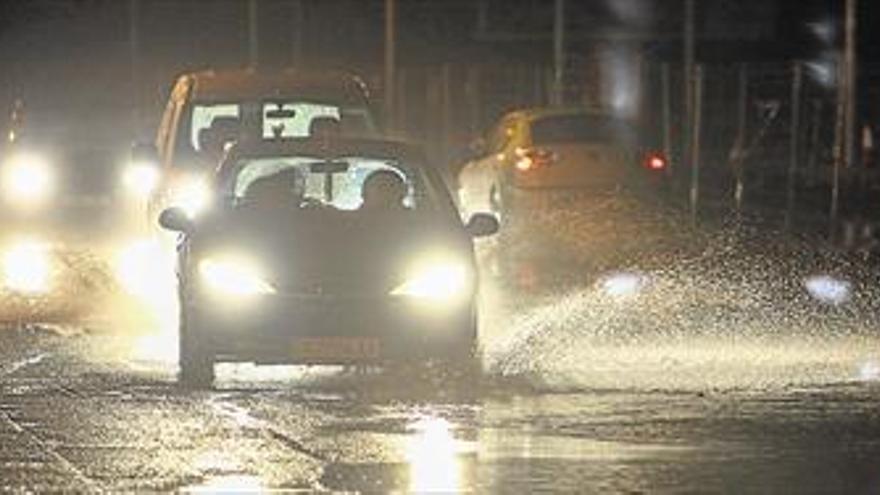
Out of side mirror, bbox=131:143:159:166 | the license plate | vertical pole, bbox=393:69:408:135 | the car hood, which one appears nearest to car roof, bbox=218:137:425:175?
the car hood

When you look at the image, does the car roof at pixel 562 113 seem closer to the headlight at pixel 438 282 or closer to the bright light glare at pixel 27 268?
the bright light glare at pixel 27 268

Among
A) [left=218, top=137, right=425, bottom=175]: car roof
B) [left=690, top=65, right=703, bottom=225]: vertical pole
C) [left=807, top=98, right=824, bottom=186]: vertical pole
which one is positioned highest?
[left=807, top=98, right=824, bottom=186]: vertical pole

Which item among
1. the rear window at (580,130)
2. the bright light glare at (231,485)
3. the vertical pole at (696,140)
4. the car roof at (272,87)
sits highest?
the vertical pole at (696,140)

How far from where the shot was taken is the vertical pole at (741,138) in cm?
4041

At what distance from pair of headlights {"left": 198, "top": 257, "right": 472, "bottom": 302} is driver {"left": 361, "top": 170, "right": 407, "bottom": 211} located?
0.84m

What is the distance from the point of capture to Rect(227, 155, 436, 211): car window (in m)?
17.6

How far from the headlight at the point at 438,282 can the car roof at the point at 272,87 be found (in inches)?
302

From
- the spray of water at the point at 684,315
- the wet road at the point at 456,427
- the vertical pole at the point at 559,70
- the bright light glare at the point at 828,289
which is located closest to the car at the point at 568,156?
the spray of water at the point at 684,315

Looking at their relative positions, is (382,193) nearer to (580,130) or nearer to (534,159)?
(534,159)

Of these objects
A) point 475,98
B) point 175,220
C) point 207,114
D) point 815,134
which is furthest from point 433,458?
point 475,98

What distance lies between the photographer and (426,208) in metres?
17.5

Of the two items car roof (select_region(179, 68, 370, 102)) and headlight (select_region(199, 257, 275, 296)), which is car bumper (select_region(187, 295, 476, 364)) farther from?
car roof (select_region(179, 68, 370, 102))

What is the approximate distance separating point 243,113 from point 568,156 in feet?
30.3

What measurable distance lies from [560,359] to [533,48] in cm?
5431
